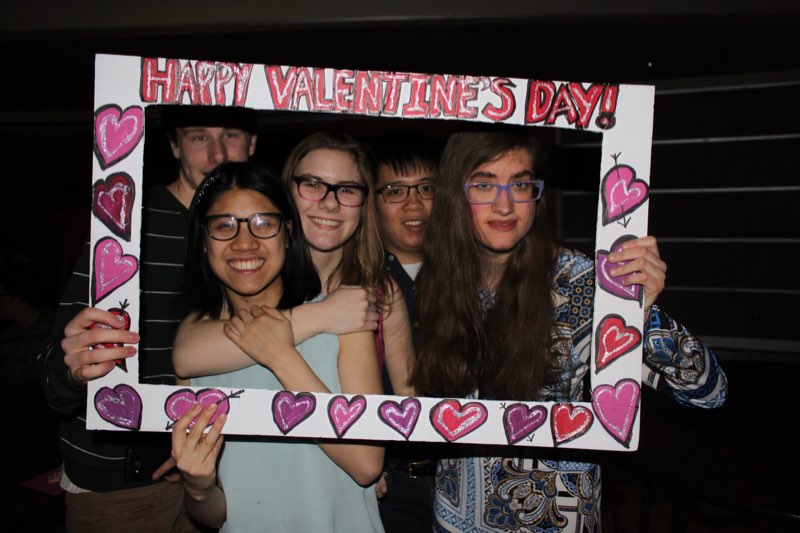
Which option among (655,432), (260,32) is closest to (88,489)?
(655,432)

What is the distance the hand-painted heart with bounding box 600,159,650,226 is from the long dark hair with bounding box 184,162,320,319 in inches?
28.5

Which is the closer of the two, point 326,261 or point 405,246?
point 326,261

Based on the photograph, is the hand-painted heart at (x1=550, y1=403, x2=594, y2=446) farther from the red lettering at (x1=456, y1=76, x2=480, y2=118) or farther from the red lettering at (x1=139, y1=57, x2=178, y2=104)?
the red lettering at (x1=139, y1=57, x2=178, y2=104)

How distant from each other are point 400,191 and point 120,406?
1163 mm

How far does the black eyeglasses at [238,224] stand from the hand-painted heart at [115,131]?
10.3 inches

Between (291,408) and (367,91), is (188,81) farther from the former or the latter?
(291,408)

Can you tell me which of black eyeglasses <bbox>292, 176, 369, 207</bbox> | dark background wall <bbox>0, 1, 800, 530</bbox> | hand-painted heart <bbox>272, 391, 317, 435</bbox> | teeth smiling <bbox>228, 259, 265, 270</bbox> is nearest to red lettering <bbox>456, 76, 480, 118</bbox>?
black eyeglasses <bbox>292, 176, 369, 207</bbox>

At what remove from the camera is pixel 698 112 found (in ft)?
20.4

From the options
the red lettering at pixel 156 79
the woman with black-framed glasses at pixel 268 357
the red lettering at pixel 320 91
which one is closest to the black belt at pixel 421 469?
the woman with black-framed glasses at pixel 268 357

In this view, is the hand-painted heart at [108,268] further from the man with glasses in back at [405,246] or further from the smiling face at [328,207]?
the man with glasses in back at [405,246]

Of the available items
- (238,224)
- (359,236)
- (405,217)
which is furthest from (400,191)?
(238,224)

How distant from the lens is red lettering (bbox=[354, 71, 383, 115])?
1.17m

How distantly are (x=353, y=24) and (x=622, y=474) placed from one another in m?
3.92

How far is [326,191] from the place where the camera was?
1556mm
